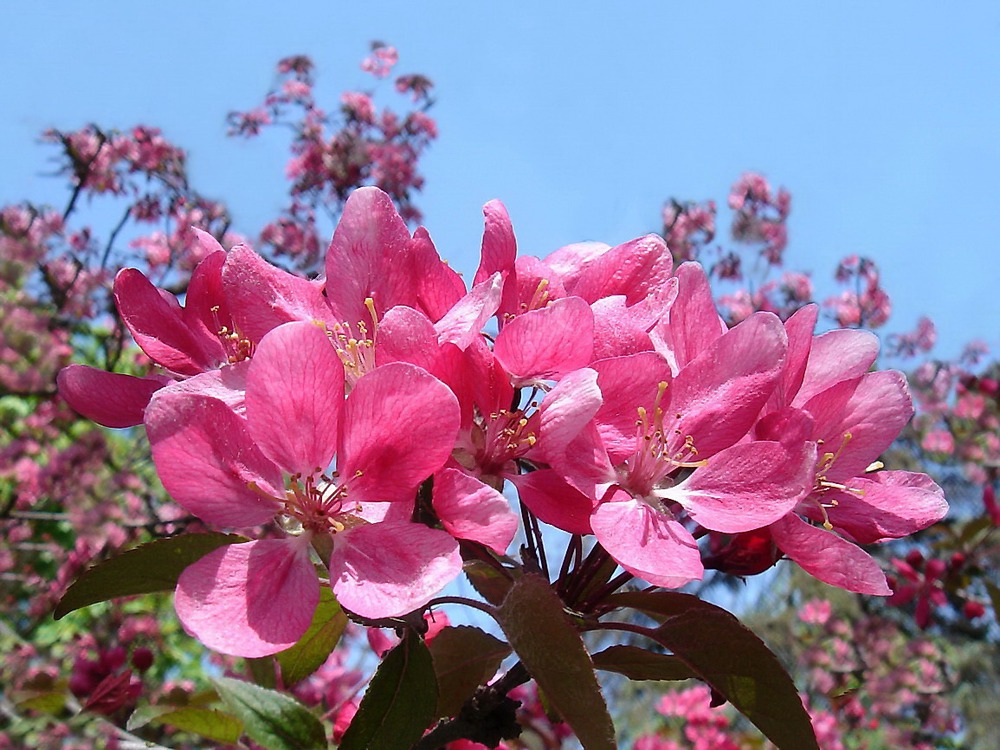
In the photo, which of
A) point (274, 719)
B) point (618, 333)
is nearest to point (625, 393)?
point (618, 333)

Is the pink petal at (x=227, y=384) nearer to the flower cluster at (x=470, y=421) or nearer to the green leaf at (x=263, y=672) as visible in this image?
the flower cluster at (x=470, y=421)

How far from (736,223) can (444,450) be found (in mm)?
7339

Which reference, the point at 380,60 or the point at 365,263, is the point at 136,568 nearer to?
the point at 365,263

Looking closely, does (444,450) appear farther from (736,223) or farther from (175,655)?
(736,223)

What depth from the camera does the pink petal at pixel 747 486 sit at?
0.69 metres

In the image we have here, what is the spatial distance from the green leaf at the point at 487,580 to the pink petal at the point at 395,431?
0.45ft

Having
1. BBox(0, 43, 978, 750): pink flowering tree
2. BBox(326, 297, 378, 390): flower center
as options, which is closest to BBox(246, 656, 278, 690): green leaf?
BBox(0, 43, 978, 750): pink flowering tree

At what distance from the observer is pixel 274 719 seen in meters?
0.94

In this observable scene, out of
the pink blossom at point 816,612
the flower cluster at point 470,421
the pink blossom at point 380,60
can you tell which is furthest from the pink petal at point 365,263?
the pink blossom at point 380,60

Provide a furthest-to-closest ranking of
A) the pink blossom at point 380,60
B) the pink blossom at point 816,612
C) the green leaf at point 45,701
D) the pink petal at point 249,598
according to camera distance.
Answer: the pink blossom at point 380,60 → the pink blossom at point 816,612 → the green leaf at point 45,701 → the pink petal at point 249,598

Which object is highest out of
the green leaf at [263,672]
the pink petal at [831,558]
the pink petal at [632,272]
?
the pink petal at [632,272]

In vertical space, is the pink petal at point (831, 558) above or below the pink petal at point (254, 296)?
below

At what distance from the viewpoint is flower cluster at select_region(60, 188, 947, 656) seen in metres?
0.64

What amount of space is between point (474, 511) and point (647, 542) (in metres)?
0.15
